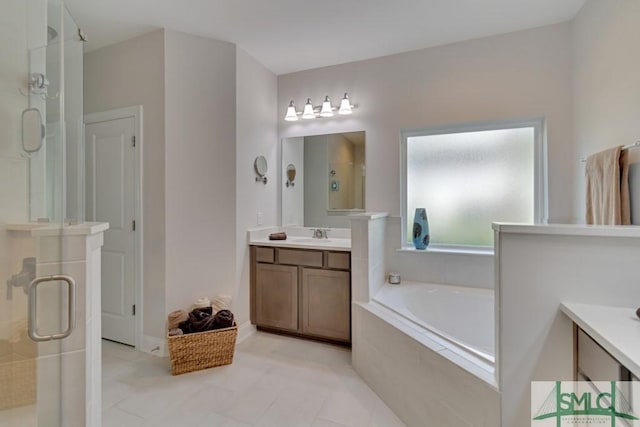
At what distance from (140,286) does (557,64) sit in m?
3.89

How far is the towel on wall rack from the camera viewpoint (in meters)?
1.58

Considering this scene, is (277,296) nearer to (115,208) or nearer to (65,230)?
(115,208)

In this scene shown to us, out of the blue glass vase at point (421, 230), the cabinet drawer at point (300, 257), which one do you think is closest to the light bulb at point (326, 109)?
the blue glass vase at point (421, 230)

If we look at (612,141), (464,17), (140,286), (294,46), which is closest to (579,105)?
(612,141)

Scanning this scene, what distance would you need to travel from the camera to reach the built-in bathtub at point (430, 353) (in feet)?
4.42

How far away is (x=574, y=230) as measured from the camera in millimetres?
1123

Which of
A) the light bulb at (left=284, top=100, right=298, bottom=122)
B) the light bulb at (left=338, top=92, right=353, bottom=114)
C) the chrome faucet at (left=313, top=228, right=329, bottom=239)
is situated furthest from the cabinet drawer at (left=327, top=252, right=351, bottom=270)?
the light bulb at (left=284, top=100, right=298, bottom=122)

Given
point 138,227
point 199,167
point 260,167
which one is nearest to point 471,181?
point 260,167

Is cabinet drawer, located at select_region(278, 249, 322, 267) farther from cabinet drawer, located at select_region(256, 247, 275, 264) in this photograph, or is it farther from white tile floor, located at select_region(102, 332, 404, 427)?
white tile floor, located at select_region(102, 332, 404, 427)

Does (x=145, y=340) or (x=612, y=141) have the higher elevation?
(x=612, y=141)

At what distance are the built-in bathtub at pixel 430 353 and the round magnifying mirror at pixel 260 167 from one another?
5.23ft

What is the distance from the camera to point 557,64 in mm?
2344

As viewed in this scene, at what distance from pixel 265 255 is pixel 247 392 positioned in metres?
1.18

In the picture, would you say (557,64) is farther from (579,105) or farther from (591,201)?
(591,201)
